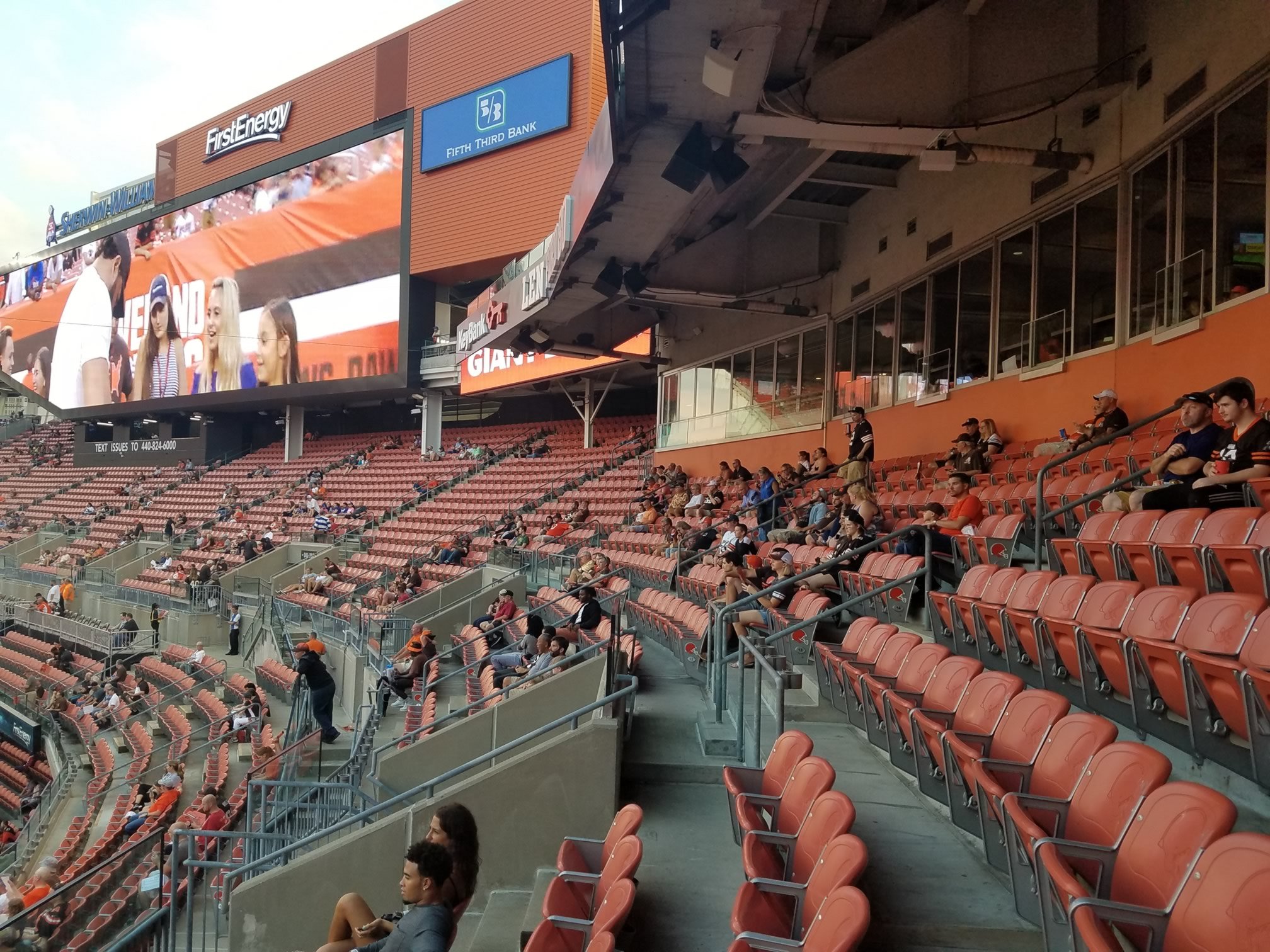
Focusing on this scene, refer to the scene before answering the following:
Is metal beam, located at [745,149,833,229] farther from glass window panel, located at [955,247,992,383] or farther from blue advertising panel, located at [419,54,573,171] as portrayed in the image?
blue advertising panel, located at [419,54,573,171]

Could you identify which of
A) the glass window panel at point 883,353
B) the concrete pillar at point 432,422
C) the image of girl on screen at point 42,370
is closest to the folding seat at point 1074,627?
the glass window panel at point 883,353

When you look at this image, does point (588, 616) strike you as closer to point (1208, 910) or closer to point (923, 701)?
point (923, 701)

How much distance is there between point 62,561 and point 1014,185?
994 inches

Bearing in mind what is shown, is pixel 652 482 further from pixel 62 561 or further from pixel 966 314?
pixel 62 561

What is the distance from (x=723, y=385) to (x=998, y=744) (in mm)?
13342

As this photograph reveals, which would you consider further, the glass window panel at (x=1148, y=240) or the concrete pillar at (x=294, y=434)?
the concrete pillar at (x=294, y=434)

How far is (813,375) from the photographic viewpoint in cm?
1410

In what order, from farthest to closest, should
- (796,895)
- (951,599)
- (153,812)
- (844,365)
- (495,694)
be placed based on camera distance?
(844,365) → (153,812) → (495,694) → (951,599) → (796,895)

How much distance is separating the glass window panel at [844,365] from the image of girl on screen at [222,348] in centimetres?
2122

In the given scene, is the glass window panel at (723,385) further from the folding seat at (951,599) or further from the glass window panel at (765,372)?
the folding seat at (951,599)

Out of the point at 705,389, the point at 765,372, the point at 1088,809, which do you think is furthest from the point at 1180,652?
the point at 705,389

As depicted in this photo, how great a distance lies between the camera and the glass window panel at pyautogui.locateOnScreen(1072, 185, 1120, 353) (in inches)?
339

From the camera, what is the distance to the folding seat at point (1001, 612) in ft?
15.3

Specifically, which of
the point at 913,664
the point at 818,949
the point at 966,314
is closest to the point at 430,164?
the point at 966,314
